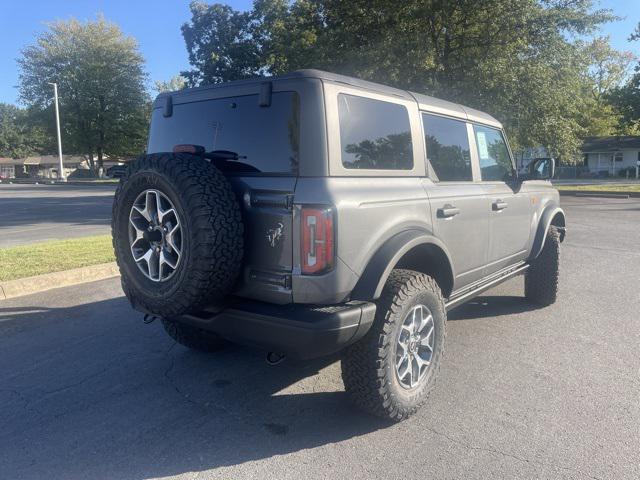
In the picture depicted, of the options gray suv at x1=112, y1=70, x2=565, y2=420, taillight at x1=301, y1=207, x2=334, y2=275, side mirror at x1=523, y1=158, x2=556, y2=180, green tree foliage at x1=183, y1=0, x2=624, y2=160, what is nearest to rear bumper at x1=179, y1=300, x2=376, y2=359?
gray suv at x1=112, y1=70, x2=565, y2=420

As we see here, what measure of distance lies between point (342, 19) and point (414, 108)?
16.7 meters

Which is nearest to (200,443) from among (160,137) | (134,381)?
(134,381)

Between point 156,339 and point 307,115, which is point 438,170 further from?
point 156,339

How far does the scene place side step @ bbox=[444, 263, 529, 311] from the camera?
391 centimetres

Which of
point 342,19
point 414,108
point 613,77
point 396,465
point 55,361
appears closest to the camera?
point 396,465

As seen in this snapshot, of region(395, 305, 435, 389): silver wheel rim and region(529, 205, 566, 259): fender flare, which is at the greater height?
region(529, 205, 566, 259): fender flare

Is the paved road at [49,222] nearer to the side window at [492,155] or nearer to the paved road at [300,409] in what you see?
the paved road at [300,409]

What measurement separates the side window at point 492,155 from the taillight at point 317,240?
2202 millimetres

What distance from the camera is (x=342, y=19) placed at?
18.7 m

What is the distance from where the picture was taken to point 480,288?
4.31 meters

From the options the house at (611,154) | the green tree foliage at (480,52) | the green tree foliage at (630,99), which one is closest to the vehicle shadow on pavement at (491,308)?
the green tree foliage at (480,52)

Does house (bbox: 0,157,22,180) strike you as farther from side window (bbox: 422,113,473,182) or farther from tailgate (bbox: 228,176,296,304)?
tailgate (bbox: 228,176,296,304)

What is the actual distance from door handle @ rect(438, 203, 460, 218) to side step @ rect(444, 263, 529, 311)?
656mm

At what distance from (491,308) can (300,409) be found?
122 inches
